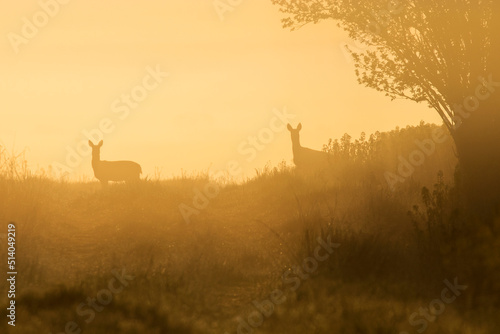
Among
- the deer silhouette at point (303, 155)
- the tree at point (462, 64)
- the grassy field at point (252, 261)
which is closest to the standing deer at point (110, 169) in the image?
the grassy field at point (252, 261)

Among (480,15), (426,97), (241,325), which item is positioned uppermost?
(480,15)

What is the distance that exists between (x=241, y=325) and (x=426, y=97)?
7.47 m

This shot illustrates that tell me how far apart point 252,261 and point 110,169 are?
9.73 metres

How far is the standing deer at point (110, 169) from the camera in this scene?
2055 centimetres

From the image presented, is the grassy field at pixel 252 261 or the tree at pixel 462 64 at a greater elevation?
the tree at pixel 462 64

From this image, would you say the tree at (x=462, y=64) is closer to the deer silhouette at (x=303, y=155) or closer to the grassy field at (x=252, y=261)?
the grassy field at (x=252, y=261)

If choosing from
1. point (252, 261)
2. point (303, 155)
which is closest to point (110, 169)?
point (303, 155)

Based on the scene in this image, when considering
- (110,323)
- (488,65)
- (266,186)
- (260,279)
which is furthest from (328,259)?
(266,186)

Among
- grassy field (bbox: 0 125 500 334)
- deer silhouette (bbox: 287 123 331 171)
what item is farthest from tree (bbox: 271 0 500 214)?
deer silhouette (bbox: 287 123 331 171)

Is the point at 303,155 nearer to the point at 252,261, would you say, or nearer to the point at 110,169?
the point at 110,169

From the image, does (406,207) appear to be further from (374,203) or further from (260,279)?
(260,279)

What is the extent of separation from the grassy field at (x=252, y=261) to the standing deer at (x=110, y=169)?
11.7ft

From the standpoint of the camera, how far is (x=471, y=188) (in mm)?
13094

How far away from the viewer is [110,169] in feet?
67.9
